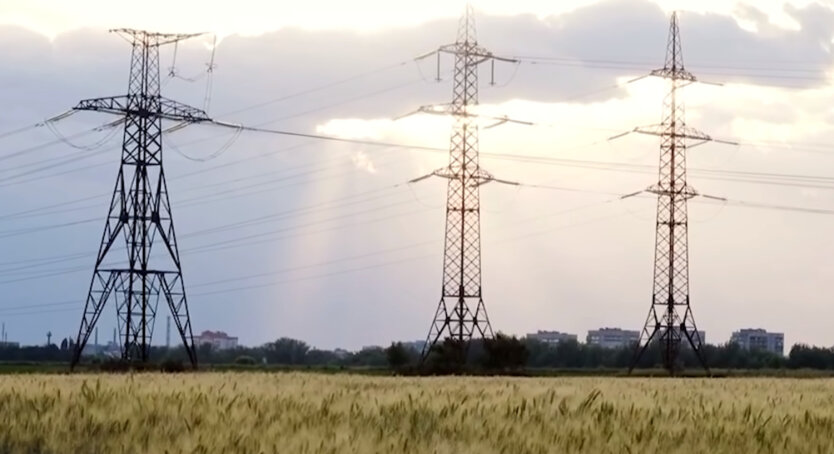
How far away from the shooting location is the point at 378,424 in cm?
1506

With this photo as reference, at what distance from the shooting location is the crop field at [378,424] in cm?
1316

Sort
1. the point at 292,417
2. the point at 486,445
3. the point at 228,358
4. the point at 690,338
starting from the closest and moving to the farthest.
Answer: the point at 486,445 < the point at 292,417 < the point at 690,338 < the point at 228,358

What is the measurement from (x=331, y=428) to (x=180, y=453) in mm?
2449

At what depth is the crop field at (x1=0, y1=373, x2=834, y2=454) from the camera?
13.2 m

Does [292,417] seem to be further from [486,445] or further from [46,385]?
[46,385]

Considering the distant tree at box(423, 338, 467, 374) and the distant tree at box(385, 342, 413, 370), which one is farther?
the distant tree at box(385, 342, 413, 370)

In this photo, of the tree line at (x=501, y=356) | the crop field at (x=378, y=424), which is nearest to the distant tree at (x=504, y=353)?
the tree line at (x=501, y=356)

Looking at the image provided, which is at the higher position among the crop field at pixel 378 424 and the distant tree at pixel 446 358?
the distant tree at pixel 446 358

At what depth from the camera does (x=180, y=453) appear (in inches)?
482

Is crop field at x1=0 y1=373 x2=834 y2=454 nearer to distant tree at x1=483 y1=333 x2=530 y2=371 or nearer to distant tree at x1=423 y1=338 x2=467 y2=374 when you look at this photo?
distant tree at x1=423 y1=338 x2=467 y2=374

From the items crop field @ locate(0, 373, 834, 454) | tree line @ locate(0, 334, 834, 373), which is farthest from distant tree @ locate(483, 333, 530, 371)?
crop field @ locate(0, 373, 834, 454)

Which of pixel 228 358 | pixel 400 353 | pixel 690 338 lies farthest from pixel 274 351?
pixel 690 338

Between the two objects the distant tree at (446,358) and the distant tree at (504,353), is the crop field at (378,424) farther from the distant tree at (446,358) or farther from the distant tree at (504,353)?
the distant tree at (504,353)

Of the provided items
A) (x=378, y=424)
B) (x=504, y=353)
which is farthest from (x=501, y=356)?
(x=378, y=424)
